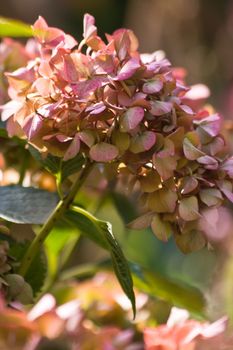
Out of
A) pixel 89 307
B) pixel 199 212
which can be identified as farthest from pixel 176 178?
pixel 89 307

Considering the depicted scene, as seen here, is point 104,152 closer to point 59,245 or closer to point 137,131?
point 137,131

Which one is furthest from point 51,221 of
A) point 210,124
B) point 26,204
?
point 210,124

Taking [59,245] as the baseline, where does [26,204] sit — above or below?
above

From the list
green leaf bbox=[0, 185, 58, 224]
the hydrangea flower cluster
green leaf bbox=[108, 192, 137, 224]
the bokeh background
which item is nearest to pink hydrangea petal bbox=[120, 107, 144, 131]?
the hydrangea flower cluster

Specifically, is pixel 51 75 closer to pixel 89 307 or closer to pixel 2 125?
pixel 2 125

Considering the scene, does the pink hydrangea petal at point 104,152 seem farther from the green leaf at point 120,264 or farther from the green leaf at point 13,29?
the green leaf at point 13,29
